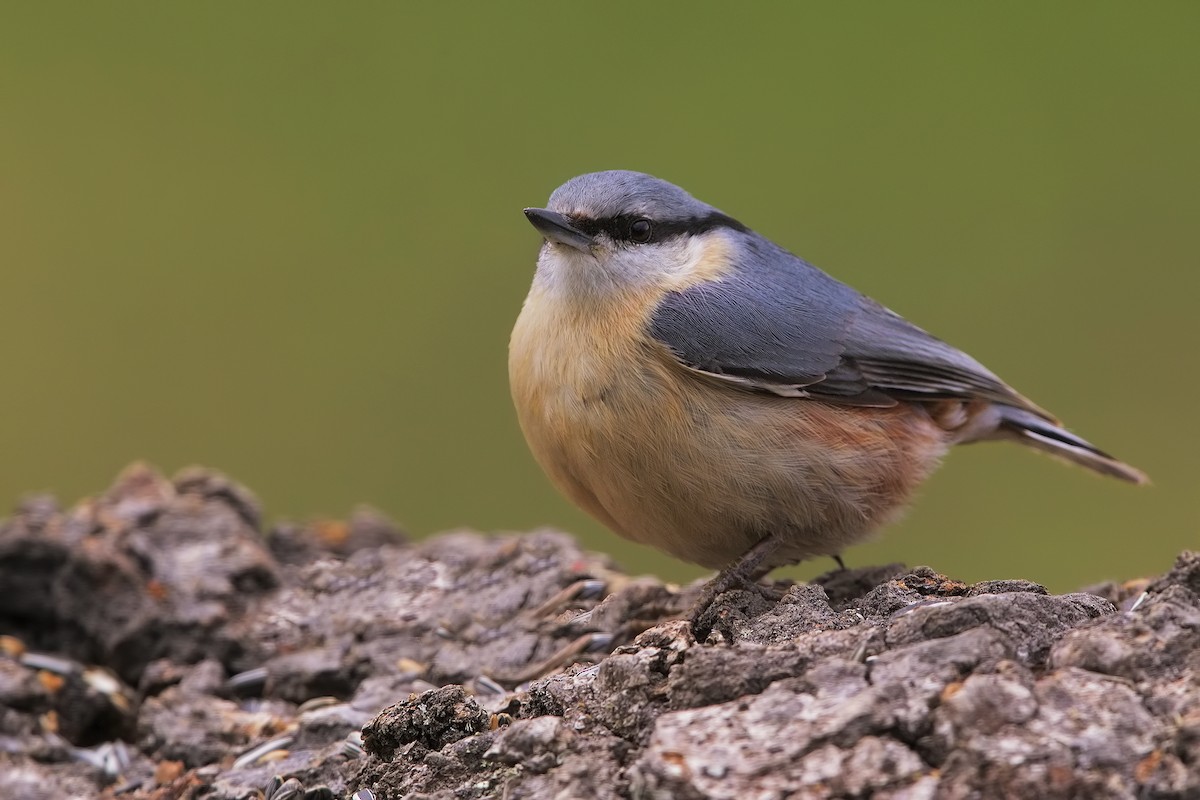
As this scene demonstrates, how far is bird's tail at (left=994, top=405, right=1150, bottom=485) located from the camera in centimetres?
406

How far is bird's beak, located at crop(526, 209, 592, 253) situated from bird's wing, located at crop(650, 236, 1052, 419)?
276 mm

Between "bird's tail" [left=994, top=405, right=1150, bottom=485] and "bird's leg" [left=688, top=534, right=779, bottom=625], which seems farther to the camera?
"bird's tail" [left=994, top=405, right=1150, bottom=485]

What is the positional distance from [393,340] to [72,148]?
2343 mm

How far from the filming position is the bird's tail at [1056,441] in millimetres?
4062

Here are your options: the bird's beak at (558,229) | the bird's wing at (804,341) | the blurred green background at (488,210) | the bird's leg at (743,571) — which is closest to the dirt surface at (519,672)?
the bird's leg at (743,571)

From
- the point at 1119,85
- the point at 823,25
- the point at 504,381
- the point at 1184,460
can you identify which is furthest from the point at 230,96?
the point at 1184,460

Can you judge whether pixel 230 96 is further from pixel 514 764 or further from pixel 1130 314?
pixel 514 764

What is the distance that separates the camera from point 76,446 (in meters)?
6.64

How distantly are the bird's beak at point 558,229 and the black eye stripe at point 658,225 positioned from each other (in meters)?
0.03

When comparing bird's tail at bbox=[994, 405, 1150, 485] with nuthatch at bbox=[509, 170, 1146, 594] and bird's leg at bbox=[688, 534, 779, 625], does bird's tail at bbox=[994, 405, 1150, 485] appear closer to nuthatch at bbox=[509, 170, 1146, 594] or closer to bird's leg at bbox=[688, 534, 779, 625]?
nuthatch at bbox=[509, 170, 1146, 594]

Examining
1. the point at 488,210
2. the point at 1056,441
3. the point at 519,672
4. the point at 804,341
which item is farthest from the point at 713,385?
the point at 488,210

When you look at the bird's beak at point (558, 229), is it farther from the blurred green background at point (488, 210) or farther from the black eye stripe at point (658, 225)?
the blurred green background at point (488, 210)

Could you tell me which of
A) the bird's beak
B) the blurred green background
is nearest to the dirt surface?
the bird's beak

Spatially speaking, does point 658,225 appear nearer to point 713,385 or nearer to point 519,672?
point 713,385
